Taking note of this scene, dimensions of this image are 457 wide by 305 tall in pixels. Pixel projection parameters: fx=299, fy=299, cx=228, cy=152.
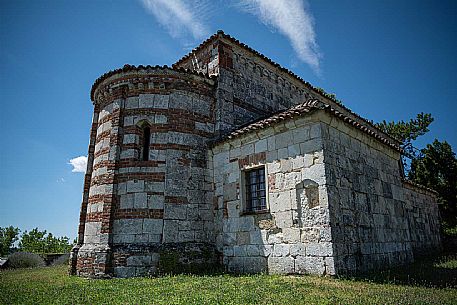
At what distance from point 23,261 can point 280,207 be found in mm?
12231

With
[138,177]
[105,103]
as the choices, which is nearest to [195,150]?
[138,177]

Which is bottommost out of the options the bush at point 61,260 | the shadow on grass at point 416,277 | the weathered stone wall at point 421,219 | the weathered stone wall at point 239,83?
the bush at point 61,260

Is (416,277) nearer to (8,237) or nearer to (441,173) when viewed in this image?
(441,173)

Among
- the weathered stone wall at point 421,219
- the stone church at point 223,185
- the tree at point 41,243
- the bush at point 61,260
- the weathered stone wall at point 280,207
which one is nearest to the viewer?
the weathered stone wall at point 280,207

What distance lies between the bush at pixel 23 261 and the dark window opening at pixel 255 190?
10786 millimetres

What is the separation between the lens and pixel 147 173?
8664 mm

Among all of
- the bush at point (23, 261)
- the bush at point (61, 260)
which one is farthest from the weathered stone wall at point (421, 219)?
the bush at point (23, 261)

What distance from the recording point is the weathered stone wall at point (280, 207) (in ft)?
21.9

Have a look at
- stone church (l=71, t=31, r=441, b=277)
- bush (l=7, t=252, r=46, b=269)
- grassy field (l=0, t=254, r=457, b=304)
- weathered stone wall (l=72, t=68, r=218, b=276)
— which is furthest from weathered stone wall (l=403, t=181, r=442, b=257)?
bush (l=7, t=252, r=46, b=269)

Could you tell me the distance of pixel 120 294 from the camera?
217 inches

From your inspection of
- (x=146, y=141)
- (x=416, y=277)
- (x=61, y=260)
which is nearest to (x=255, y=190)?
(x=146, y=141)

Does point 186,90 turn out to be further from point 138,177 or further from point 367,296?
point 367,296

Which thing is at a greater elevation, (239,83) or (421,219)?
(239,83)

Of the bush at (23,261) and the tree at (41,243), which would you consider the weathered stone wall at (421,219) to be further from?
the tree at (41,243)
